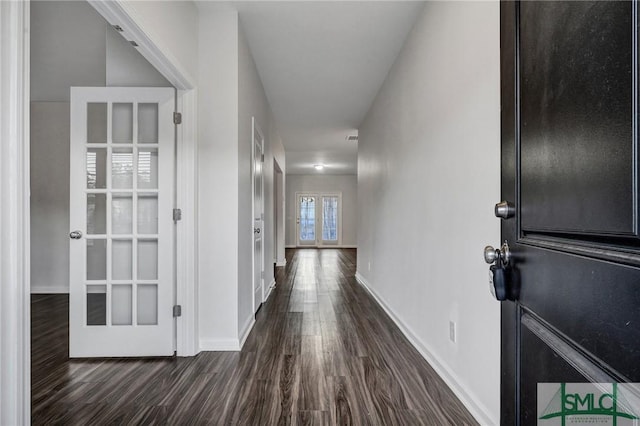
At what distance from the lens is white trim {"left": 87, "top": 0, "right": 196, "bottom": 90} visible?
1.61 m

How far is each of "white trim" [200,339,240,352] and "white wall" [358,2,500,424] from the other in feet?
4.64

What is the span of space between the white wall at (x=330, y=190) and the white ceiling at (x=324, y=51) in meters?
6.32

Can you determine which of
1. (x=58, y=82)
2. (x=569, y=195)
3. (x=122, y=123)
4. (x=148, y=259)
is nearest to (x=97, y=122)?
(x=122, y=123)

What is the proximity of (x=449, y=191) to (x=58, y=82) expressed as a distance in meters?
4.62

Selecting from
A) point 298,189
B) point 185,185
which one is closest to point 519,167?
point 185,185

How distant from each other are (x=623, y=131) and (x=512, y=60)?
0.44m

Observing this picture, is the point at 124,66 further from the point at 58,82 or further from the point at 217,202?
the point at 58,82

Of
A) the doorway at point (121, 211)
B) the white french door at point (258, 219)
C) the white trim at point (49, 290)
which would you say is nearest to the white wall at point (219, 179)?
the doorway at point (121, 211)

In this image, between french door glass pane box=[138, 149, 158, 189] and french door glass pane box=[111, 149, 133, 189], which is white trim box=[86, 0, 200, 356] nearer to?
french door glass pane box=[138, 149, 158, 189]

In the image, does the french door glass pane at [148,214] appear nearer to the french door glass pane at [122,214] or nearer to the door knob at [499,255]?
the french door glass pane at [122,214]

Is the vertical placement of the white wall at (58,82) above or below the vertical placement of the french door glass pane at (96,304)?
above

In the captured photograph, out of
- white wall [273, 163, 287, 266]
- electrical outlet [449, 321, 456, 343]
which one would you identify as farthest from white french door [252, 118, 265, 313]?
white wall [273, 163, 287, 266]

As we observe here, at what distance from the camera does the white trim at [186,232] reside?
261cm
